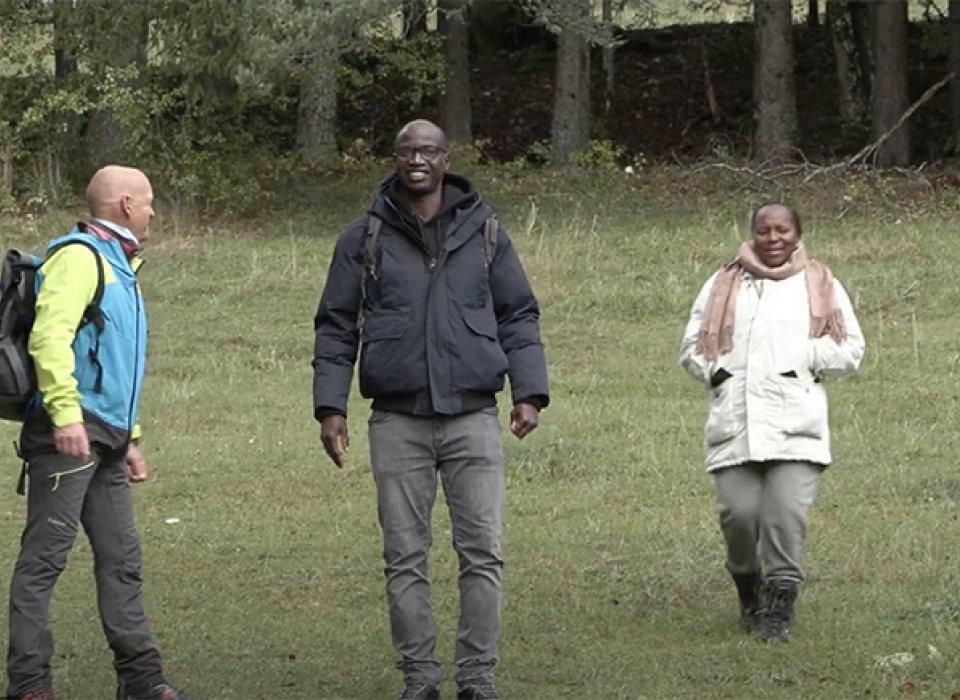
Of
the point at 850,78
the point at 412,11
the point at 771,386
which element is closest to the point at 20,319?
the point at 771,386

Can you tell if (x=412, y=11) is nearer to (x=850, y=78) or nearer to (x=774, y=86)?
(x=774, y=86)

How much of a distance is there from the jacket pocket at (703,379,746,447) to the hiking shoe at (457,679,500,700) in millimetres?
1414

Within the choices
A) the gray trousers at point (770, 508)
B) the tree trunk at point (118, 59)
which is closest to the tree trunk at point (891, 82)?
the tree trunk at point (118, 59)

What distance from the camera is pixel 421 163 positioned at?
659 centimetres

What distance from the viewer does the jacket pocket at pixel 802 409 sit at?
729cm

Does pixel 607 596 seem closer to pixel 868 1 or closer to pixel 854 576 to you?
pixel 854 576

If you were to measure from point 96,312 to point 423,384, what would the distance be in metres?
1.07

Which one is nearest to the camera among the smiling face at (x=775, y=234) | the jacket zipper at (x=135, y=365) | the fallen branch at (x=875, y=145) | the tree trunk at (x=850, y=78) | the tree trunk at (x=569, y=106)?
the jacket zipper at (x=135, y=365)

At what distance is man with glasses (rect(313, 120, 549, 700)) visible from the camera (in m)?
6.54

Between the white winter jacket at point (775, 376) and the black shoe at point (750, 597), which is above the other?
the white winter jacket at point (775, 376)

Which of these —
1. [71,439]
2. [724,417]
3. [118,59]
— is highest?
[118,59]

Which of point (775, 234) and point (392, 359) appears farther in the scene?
point (775, 234)

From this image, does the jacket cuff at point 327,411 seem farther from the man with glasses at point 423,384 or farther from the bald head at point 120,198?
the bald head at point 120,198

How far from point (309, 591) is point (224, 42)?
13.7 m
